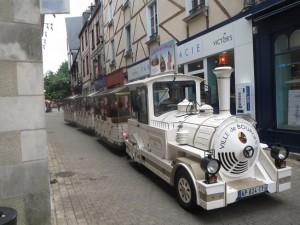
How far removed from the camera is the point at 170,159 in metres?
5.61

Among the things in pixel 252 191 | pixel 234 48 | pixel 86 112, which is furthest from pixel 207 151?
pixel 86 112

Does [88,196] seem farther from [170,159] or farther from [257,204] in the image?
[257,204]

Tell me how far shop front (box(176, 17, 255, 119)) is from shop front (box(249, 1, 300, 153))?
27 centimetres

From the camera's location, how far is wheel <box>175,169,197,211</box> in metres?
4.48

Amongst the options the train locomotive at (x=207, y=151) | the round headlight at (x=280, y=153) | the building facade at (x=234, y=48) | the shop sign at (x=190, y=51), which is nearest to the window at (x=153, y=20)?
the building facade at (x=234, y=48)

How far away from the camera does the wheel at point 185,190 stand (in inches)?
176

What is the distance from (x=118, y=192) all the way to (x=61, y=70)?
56.6 meters

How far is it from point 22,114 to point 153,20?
12.2 meters

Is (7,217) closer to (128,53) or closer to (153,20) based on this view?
(153,20)

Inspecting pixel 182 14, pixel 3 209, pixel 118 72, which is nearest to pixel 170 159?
pixel 3 209

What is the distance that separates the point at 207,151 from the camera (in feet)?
14.5

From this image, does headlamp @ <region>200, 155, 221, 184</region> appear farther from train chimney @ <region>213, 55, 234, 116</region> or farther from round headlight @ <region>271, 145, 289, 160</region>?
round headlight @ <region>271, 145, 289, 160</region>

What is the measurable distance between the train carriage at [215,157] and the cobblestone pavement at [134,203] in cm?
29

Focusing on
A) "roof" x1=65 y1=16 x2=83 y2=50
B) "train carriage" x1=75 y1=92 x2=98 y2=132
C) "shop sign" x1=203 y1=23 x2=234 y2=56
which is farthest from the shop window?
"roof" x1=65 y1=16 x2=83 y2=50
